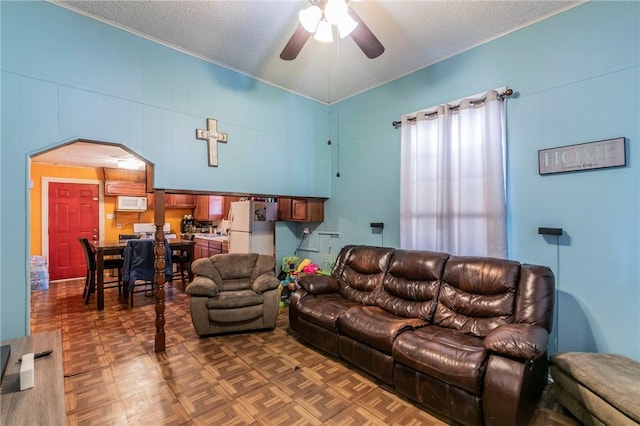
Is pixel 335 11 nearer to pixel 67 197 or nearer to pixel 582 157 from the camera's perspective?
pixel 582 157

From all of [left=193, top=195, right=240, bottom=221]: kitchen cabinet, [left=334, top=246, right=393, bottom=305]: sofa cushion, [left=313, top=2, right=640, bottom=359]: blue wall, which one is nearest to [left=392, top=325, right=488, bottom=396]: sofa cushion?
[left=334, top=246, right=393, bottom=305]: sofa cushion

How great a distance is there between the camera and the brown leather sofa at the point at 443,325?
1723 mm

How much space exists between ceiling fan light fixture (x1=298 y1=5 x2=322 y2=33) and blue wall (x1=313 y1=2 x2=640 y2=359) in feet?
5.95

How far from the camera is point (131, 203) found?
6387 millimetres

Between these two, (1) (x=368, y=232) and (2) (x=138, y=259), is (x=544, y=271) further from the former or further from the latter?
(2) (x=138, y=259)

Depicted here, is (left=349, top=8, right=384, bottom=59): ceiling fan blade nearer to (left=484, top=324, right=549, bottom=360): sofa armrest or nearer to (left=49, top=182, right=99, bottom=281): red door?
(left=484, top=324, right=549, bottom=360): sofa armrest

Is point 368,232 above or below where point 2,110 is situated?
below

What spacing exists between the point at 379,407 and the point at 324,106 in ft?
12.5

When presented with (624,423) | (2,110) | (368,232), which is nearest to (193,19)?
(2,110)

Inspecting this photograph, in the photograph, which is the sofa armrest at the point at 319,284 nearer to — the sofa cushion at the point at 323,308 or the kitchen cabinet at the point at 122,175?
the sofa cushion at the point at 323,308

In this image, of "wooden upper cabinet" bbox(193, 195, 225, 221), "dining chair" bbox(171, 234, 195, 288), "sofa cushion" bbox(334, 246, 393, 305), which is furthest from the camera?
"wooden upper cabinet" bbox(193, 195, 225, 221)

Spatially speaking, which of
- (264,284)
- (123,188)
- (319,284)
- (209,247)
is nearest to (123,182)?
(123,188)

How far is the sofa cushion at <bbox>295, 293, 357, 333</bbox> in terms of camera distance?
268 cm

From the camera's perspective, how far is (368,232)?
385 cm
